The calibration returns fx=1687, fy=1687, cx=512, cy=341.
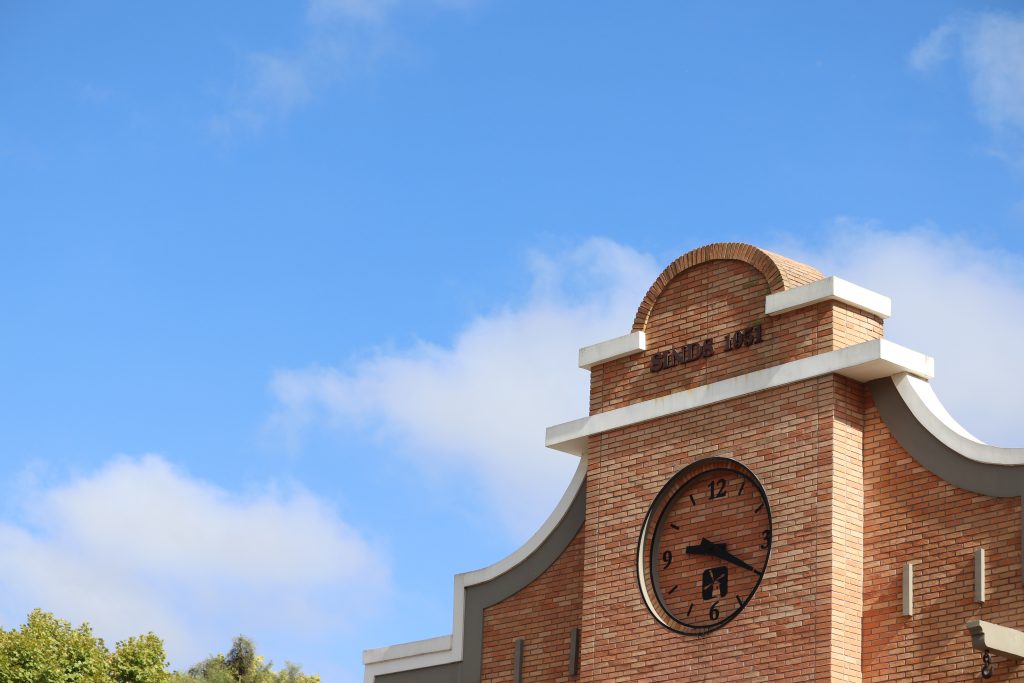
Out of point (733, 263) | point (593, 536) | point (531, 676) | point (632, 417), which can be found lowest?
point (531, 676)

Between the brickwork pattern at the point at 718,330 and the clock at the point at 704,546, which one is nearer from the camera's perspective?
the clock at the point at 704,546

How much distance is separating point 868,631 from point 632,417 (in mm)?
4669

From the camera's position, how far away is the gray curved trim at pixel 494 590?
2467 centimetres

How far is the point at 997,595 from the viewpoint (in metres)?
19.3

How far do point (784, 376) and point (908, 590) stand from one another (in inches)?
123

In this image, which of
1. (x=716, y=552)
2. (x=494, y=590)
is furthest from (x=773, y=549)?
(x=494, y=590)

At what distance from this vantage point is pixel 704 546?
72.1ft

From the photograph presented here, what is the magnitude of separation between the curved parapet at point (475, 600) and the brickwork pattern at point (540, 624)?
142 mm

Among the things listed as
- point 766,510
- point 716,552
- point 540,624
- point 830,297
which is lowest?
point 540,624

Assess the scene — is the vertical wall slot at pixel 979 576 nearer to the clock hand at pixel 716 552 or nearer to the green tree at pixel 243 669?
the clock hand at pixel 716 552

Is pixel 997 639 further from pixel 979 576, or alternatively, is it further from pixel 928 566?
pixel 928 566

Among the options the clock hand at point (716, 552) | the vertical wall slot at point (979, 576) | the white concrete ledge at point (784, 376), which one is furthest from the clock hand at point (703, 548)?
the vertical wall slot at point (979, 576)

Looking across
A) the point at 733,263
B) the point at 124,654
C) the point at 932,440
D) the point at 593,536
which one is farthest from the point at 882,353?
the point at 124,654

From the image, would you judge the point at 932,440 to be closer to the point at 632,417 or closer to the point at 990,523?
the point at 990,523
